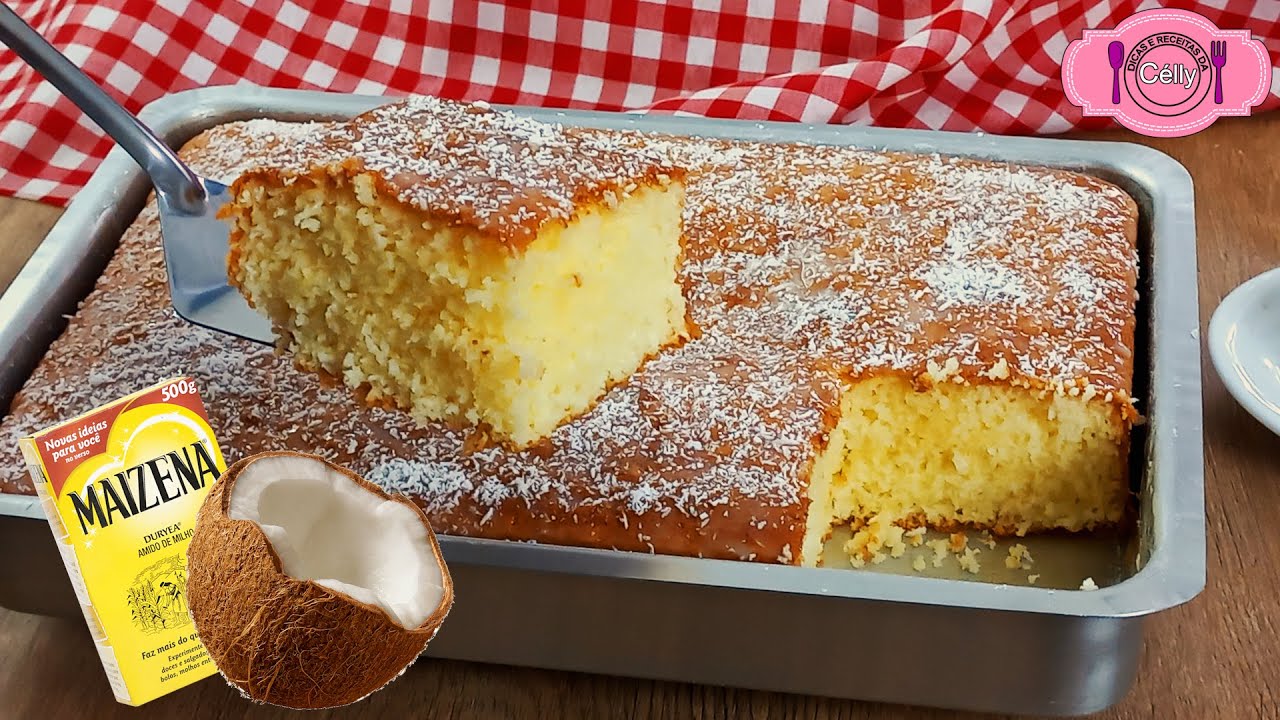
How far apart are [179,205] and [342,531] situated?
1150mm

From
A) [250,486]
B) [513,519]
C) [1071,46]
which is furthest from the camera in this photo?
[1071,46]

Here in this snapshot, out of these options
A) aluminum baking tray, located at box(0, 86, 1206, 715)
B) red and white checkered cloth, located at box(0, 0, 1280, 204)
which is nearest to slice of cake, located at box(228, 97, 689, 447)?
aluminum baking tray, located at box(0, 86, 1206, 715)

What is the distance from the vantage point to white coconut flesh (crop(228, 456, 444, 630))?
48.8 inches

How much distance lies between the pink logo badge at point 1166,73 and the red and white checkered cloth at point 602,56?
38 millimetres

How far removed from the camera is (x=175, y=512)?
1354 millimetres

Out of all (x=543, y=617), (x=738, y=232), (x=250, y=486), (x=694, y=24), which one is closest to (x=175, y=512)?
(x=250, y=486)

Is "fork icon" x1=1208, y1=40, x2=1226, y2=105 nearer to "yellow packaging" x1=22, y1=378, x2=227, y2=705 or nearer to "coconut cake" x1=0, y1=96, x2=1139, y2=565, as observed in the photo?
"coconut cake" x1=0, y1=96, x2=1139, y2=565

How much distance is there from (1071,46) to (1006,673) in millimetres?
1911

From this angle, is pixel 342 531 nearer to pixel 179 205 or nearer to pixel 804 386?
pixel 804 386

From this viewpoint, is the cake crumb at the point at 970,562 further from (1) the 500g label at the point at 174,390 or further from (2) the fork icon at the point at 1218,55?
(2) the fork icon at the point at 1218,55

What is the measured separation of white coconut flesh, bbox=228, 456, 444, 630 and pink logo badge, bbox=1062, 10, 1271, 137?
2.29 meters

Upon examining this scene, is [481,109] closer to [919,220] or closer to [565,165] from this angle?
[565,165]

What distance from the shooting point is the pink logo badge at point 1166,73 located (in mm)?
3010

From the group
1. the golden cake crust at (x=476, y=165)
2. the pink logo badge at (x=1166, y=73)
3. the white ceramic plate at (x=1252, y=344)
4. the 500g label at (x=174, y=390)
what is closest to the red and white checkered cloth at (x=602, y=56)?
the pink logo badge at (x=1166, y=73)
